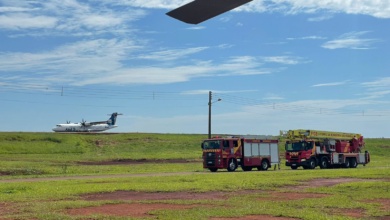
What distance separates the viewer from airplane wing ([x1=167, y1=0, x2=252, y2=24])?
2836mm

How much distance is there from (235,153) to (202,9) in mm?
34296

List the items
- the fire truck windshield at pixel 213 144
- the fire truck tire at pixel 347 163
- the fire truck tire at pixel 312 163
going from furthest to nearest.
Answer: the fire truck tire at pixel 347 163 < the fire truck tire at pixel 312 163 < the fire truck windshield at pixel 213 144

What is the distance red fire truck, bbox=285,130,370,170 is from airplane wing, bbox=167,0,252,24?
38127 mm

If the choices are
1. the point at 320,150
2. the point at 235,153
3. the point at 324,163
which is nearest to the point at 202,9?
the point at 235,153

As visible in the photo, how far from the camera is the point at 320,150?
41188 millimetres

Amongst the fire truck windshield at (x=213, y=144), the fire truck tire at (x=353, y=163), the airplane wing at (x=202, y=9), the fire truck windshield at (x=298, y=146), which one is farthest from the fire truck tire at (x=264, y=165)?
the airplane wing at (x=202, y=9)

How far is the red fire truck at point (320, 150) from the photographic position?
132 ft

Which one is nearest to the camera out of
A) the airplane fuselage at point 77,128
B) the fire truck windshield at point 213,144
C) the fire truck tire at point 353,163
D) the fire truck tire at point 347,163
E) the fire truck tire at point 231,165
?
the fire truck tire at point 231,165

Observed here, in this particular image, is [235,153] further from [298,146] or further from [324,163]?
[324,163]

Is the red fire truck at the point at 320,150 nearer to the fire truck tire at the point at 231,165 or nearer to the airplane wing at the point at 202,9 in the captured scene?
the fire truck tire at the point at 231,165

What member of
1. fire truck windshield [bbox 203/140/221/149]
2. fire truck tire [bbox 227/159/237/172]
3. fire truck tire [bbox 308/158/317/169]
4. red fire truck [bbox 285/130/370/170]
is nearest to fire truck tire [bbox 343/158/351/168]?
red fire truck [bbox 285/130/370/170]

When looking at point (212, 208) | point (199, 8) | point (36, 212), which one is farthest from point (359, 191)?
point (199, 8)

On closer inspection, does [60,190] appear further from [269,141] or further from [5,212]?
[269,141]

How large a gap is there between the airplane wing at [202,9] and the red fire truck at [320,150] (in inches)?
1501
